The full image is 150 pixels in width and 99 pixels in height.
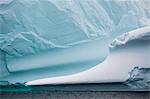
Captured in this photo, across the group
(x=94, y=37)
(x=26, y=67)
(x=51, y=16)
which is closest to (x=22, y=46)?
A: (x=26, y=67)

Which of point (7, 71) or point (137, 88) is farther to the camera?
point (7, 71)

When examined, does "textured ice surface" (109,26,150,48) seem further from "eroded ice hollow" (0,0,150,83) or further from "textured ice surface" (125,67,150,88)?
"textured ice surface" (125,67,150,88)

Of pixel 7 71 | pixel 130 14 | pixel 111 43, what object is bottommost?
pixel 7 71

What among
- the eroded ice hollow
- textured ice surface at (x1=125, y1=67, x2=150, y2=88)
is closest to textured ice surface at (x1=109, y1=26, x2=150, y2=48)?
the eroded ice hollow

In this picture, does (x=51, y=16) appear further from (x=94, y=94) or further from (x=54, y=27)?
(x=94, y=94)

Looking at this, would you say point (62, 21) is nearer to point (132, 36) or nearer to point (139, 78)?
point (132, 36)

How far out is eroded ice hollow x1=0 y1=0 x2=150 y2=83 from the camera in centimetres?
150

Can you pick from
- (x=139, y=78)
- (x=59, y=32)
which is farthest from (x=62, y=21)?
(x=139, y=78)

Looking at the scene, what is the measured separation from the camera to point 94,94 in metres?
1.51

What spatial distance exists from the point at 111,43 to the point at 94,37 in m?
0.09

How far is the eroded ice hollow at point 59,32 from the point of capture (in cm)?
150

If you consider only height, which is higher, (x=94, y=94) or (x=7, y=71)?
Result: (x=7, y=71)

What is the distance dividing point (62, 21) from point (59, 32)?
56mm

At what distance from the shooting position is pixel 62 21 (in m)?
1.54
